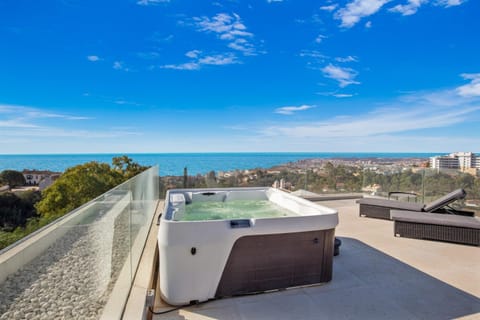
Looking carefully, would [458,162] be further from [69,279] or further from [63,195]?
[63,195]

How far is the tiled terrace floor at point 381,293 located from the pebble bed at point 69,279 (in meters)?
0.82

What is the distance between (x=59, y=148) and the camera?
1296 inches

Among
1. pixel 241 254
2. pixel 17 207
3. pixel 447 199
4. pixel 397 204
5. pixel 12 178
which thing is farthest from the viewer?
pixel 12 178

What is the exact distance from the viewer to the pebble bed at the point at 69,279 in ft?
3.00

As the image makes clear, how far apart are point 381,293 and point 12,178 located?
17.1m

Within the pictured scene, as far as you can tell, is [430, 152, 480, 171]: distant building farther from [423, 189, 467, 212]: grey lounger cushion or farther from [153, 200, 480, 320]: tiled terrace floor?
[153, 200, 480, 320]: tiled terrace floor

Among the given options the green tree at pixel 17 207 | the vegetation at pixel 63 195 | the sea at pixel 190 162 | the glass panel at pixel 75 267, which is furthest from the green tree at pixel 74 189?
the glass panel at pixel 75 267

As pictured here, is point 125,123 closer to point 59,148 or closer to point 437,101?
point 59,148

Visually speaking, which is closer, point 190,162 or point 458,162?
point 458,162

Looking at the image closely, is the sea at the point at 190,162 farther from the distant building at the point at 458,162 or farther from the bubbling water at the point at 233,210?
the bubbling water at the point at 233,210

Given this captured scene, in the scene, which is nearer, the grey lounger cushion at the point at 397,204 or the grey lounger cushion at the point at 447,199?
the grey lounger cushion at the point at 447,199

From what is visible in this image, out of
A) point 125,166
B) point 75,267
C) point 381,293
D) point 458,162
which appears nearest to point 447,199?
point 381,293

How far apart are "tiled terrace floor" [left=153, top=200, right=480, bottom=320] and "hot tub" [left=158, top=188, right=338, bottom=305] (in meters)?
0.13

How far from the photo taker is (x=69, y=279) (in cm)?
128
